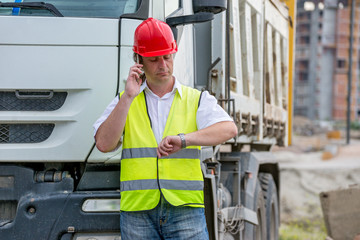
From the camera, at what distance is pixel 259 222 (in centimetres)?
696

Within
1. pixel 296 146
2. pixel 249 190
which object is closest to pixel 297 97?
pixel 296 146

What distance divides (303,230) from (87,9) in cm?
823

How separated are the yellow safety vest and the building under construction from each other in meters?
62.7

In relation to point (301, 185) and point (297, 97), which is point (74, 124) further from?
point (297, 97)

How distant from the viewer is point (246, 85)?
20.4 feet

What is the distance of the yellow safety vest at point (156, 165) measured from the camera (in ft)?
11.1

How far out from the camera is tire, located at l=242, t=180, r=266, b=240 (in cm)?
626

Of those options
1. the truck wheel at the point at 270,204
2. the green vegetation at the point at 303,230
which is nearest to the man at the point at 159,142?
the truck wheel at the point at 270,204

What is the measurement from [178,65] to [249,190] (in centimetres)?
237

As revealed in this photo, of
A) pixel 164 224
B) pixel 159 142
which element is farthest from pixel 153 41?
pixel 164 224

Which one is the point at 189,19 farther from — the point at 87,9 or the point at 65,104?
the point at 65,104

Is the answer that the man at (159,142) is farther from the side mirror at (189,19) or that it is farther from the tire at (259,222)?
the tire at (259,222)

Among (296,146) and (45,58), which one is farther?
(296,146)

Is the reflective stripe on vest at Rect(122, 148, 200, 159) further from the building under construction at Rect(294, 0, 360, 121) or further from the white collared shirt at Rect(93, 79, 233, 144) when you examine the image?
the building under construction at Rect(294, 0, 360, 121)
